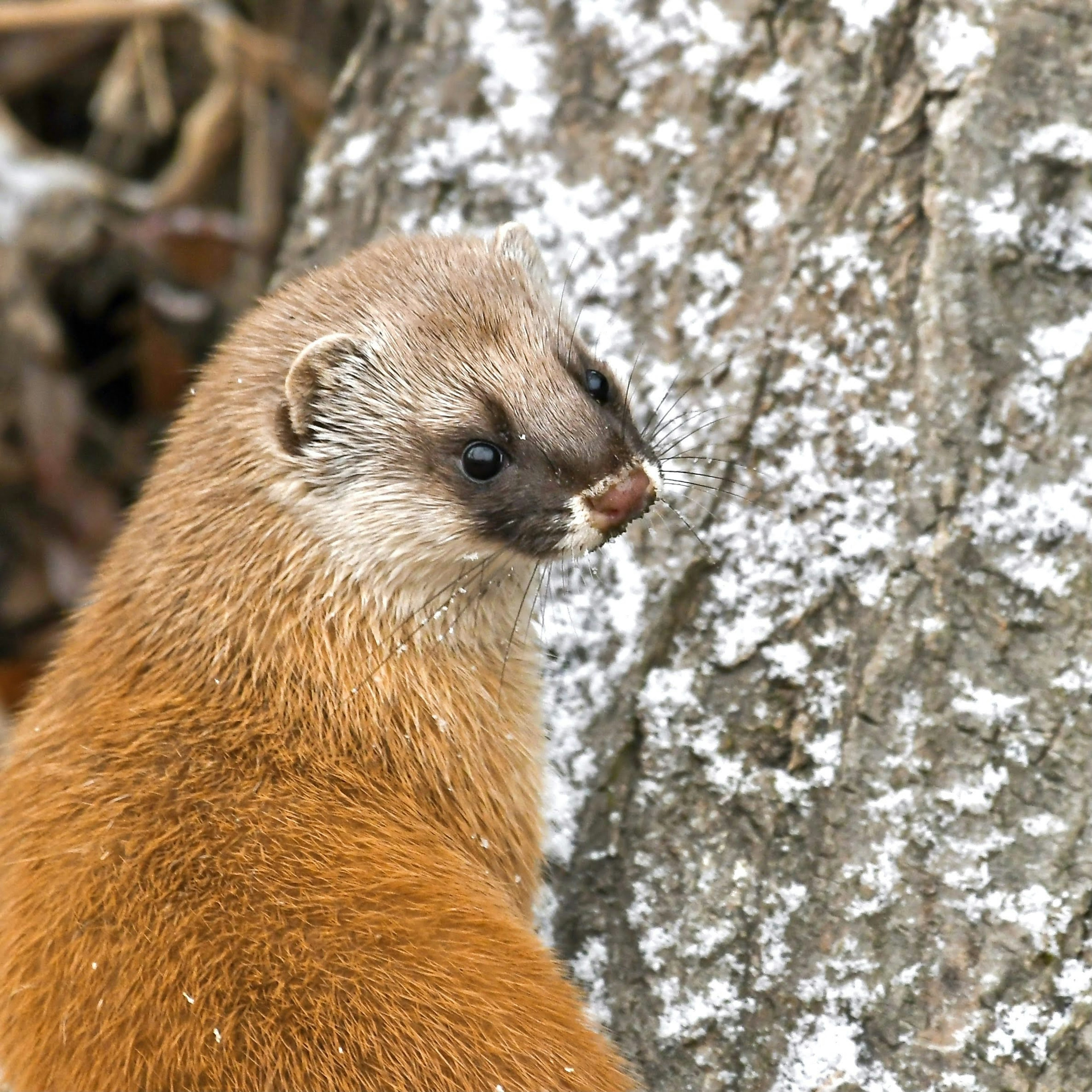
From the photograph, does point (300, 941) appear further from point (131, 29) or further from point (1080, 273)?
point (131, 29)

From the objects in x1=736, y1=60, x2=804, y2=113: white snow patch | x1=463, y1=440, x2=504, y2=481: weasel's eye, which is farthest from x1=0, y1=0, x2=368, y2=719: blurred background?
x1=463, y1=440, x2=504, y2=481: weasel's eye

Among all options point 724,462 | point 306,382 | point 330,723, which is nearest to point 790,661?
point 724,462

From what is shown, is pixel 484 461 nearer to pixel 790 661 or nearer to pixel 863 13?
pixel 790 661

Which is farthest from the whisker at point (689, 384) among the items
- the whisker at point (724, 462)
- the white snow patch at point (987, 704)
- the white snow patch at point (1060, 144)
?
the white snow patch at point (987, 704)

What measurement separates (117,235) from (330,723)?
375cm

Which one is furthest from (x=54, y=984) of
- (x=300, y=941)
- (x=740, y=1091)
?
(x=740, y=1091)

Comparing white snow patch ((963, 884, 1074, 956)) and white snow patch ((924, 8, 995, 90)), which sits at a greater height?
white snow patch ((924, 8, 995, 90))

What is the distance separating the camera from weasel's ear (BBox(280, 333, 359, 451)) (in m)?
3.07

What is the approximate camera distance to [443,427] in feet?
10.2

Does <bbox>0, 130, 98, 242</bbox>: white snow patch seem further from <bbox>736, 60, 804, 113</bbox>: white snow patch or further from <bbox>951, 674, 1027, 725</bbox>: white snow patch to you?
<bbox>951, 674, 1027, 725</bbox>: white snow patch

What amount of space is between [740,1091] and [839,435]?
1.57 meters

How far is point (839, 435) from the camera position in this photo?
11.1ft

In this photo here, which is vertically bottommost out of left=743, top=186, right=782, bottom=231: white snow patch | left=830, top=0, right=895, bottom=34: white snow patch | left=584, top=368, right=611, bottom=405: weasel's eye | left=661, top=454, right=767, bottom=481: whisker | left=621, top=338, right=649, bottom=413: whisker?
left=661, top=454, right=767, bottom=481: whisker

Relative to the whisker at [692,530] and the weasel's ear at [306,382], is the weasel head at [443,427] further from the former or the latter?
the whisker at [692,530]
